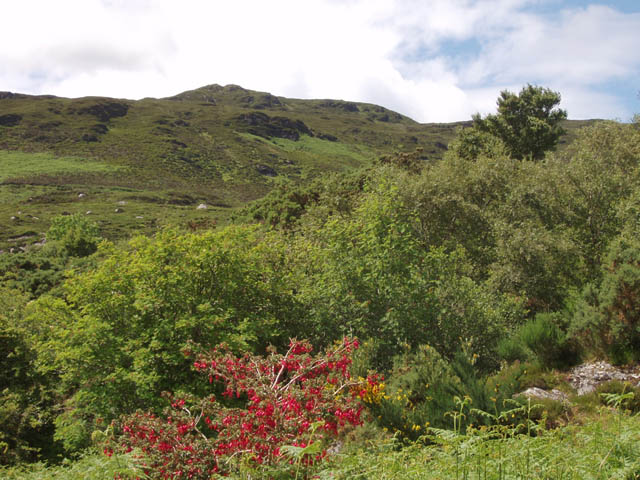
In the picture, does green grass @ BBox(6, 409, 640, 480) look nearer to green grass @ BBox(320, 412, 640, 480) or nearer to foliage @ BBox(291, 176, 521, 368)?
green grass @ BBox(320, 412, 640, 480)

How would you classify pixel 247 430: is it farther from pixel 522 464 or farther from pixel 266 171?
pixel 266 171

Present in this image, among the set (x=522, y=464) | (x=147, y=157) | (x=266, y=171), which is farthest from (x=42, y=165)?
(x=522, y=464)

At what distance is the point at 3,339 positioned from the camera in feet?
42.2

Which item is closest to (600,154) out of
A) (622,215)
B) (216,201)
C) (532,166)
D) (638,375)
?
(532,166)

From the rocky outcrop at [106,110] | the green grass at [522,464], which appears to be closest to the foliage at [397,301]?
the green grass at [522,464]

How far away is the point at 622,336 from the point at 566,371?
144 centimetres

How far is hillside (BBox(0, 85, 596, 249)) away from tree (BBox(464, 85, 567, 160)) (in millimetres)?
35139

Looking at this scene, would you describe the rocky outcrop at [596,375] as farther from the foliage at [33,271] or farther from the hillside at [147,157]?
the hillside at [147,157]

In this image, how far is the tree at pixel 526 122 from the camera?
103 ft

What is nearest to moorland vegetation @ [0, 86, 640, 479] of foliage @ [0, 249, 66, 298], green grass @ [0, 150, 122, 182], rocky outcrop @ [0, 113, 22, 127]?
foliage @ [0, 249, 66, 298]

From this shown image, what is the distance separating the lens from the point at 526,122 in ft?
106

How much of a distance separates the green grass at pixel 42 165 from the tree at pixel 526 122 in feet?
319

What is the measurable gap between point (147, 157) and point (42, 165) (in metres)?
25.9

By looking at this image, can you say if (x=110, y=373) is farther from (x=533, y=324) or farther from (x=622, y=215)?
(x=622, y=215)
